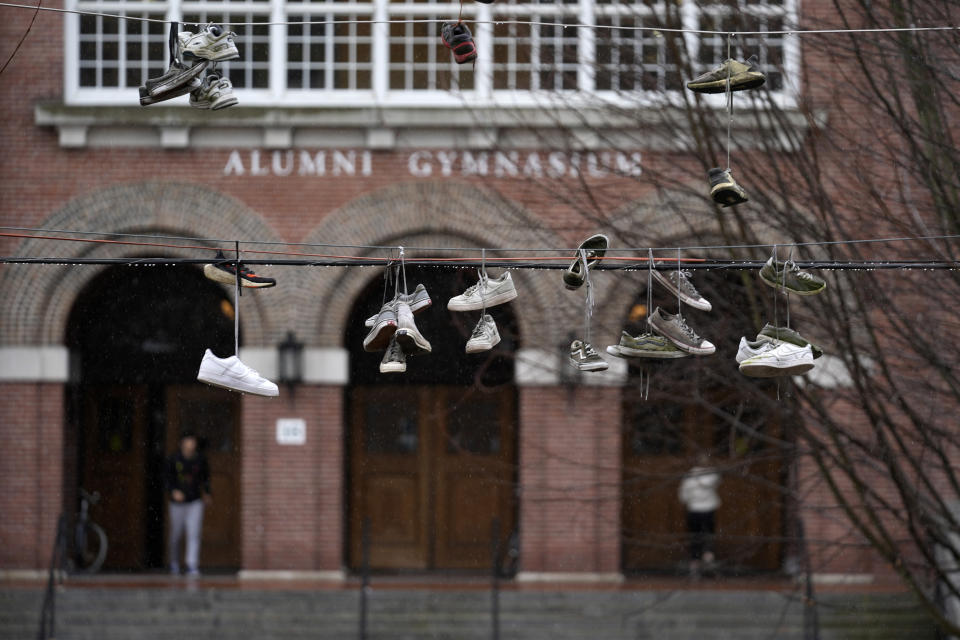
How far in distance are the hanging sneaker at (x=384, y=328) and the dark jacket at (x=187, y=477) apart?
8.68m

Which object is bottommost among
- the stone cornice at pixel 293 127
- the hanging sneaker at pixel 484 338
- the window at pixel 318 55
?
the hanging sneaker at pixel 484 338

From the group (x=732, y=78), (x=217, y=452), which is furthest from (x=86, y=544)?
(x=732, y=78)

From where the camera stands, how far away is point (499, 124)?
17.0m

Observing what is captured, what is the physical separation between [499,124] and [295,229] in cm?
280

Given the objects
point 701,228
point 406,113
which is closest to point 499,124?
point 406,113

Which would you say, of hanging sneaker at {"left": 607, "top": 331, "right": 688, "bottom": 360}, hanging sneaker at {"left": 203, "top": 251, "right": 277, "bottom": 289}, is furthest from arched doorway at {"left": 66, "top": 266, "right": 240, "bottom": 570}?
hanging sneaker at {"left": 607, "top": 331, "right": 688, "bottom": 360}

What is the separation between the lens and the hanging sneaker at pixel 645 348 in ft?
30.5

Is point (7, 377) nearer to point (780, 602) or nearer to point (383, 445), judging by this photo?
point (383, 445)

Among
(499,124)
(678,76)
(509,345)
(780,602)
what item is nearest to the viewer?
(678,76)

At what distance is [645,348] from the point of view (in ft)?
30.7

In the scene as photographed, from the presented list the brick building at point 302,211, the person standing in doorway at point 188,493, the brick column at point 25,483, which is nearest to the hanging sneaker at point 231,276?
the brick building at point 302,211

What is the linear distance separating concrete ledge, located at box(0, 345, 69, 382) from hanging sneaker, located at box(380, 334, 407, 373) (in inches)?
353

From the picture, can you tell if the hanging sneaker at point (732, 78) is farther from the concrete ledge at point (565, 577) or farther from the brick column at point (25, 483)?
the brick column at point (25, 483)

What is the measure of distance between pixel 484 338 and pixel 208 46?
8.53ft
